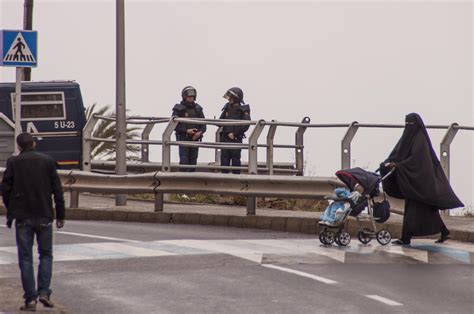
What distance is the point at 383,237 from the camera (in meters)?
19.2

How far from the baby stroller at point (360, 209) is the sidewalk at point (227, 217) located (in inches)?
59.0

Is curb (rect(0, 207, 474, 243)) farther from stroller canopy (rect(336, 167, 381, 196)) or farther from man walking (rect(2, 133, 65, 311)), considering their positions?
man walking (rect(2, 133, 65, 311))

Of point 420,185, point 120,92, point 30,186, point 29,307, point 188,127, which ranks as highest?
point 120,92

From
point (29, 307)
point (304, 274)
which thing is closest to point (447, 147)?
point (304, 274)

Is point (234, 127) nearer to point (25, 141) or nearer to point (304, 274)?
point (304, 274)

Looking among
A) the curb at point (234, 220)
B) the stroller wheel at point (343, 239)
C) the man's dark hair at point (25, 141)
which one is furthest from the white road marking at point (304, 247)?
the man's dark hair at point (25, 141)

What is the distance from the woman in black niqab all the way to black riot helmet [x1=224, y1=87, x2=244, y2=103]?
25.0ft

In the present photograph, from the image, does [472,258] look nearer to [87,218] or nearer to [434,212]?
[434,212]

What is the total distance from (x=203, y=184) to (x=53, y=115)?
1115 cm

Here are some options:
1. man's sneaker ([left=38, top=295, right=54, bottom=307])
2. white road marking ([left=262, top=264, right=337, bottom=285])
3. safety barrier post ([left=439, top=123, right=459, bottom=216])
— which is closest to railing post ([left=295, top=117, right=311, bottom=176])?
safety barrier post ([left=439, top=123, right=459, bottom=216])

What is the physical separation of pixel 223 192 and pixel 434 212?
4.80m

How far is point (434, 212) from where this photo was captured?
19.4 m

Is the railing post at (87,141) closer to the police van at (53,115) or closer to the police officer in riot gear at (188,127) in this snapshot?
the police officer in riot gear at (188,127)

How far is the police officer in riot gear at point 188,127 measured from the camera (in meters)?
27.3
